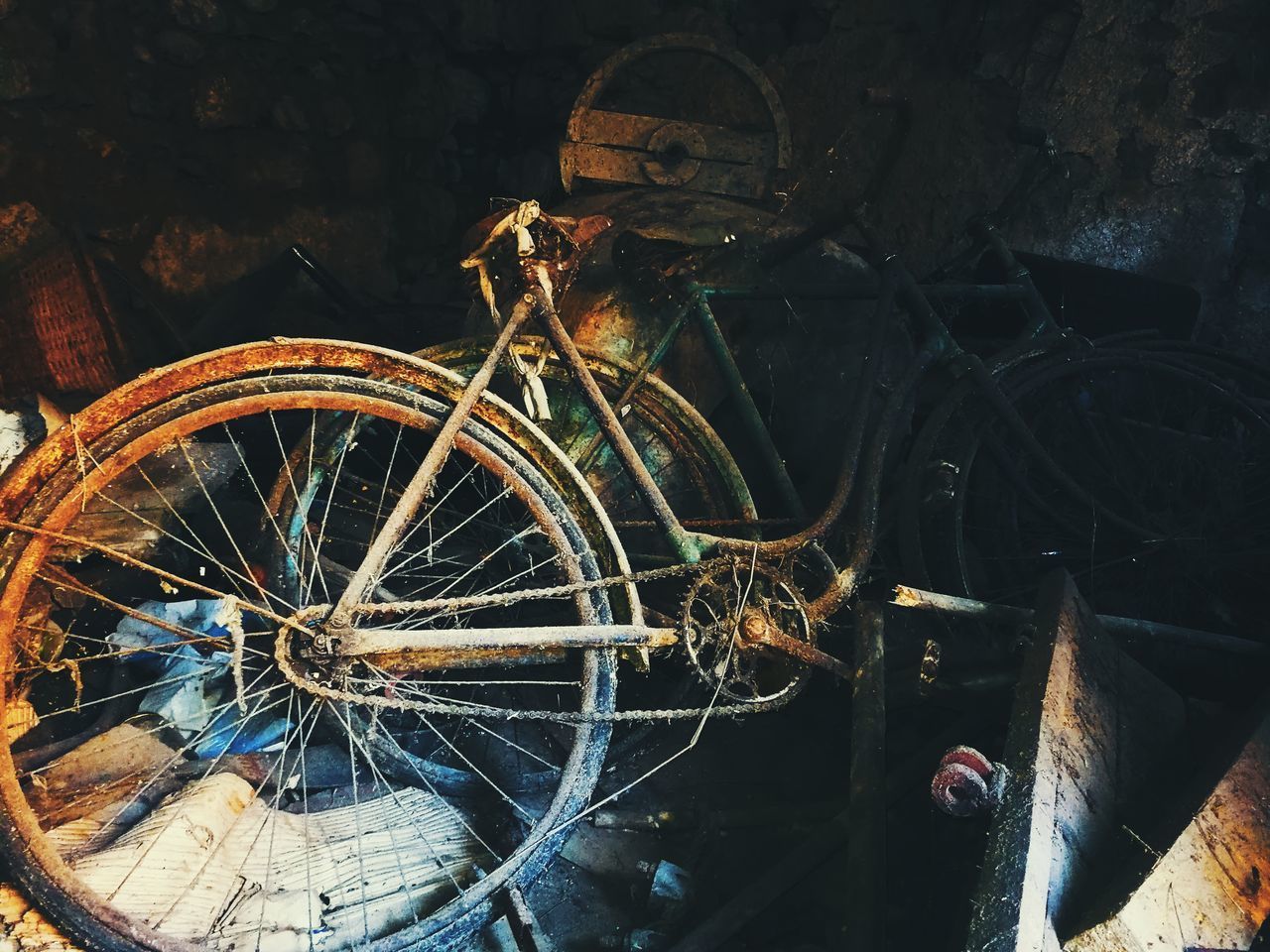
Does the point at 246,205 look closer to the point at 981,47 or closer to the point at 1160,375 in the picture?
the point at 981,47

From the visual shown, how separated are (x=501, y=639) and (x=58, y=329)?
9.16 ft

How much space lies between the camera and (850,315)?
12.3 feet

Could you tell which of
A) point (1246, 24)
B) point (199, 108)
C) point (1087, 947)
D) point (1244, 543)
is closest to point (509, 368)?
point (1087, 947)

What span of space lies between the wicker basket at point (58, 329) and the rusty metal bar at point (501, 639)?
2.20 m

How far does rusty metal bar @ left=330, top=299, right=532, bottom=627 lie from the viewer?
2.30 m

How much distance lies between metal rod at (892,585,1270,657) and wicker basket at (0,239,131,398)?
363 centimetres

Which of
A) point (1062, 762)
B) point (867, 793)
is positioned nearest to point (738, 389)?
point (867, 793)

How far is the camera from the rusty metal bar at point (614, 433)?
268cm

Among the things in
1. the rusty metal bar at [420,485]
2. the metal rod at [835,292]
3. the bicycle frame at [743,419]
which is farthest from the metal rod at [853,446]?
the rusty metal bar at [420,485]

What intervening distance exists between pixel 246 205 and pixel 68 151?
861 mm

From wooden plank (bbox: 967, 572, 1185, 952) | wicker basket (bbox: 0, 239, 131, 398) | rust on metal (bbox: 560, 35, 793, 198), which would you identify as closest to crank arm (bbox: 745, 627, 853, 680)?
wooden plank (bbox: 967, 572, 1185, 952)

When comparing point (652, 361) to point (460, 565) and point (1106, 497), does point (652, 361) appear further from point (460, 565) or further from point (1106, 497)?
point (1106, 497)

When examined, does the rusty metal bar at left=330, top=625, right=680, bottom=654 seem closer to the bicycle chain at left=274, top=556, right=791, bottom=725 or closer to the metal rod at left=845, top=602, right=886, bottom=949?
the bicycle chain at left=274, top=556, right=791, bottom=725

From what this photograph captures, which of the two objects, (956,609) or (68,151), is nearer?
(956,609)
